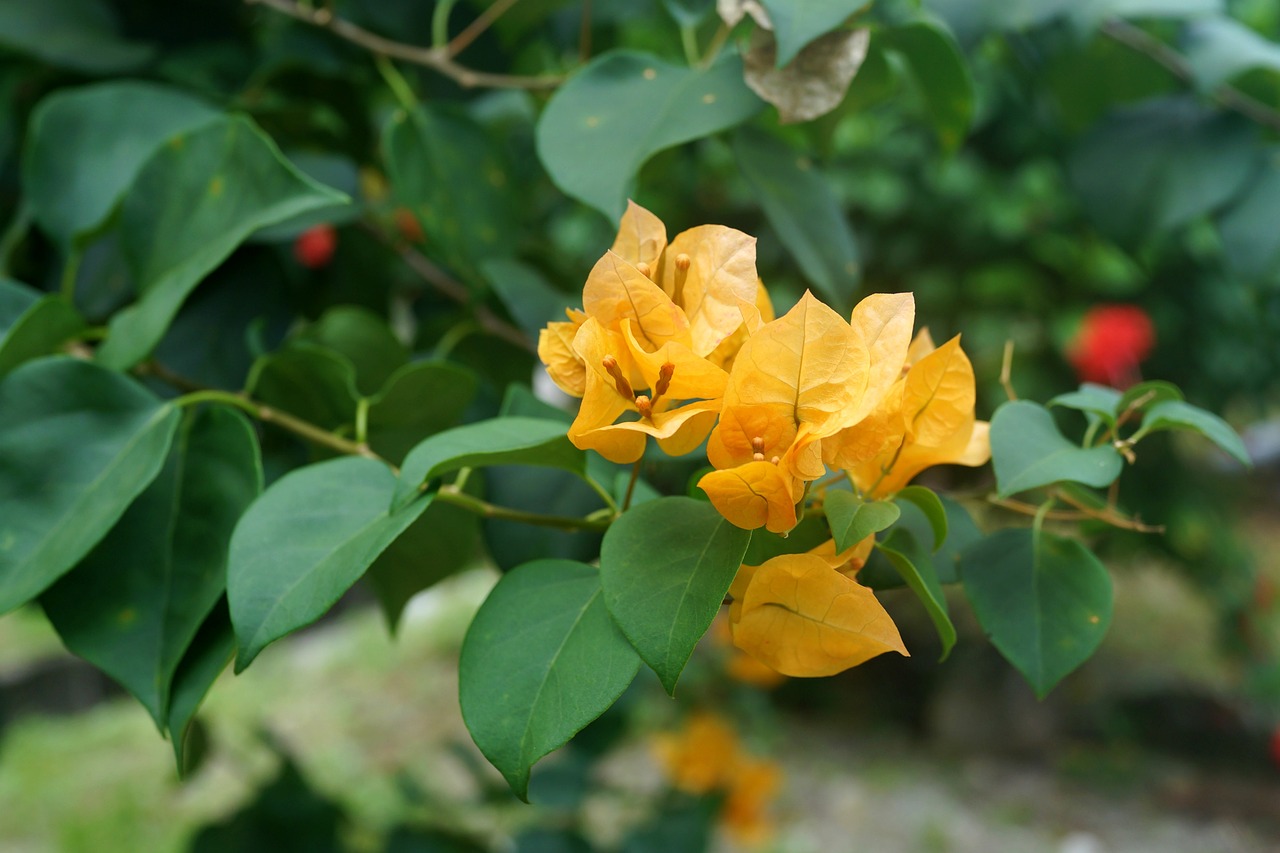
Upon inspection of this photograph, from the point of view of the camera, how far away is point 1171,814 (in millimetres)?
1863

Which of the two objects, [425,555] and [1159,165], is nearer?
[425,555]

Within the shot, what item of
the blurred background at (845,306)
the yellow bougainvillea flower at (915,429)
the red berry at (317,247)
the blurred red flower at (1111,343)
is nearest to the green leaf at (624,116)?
the blurred background at (845,306)

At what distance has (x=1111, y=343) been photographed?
4.37ft

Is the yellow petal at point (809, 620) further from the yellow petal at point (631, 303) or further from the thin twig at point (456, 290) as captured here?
the thin twig at point (456, 290)

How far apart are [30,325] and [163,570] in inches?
4.4

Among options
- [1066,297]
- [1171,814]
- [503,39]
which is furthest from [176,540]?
[1171,814]

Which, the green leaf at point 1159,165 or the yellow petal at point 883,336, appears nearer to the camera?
the yellow petal at point 883,336

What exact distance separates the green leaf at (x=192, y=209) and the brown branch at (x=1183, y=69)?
18.8 inches

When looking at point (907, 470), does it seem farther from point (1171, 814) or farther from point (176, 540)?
point (1171, 814)

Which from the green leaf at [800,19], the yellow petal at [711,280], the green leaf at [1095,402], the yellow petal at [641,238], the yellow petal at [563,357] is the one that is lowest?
the green leaf at [1095,402]

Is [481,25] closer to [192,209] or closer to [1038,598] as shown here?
[192,209]

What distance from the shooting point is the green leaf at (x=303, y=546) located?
26 centimetres

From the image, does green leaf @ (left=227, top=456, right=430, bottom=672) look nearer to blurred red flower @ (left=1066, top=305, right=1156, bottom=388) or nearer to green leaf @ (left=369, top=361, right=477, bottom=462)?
green leaf @ (left=369, top=361, right=477, bottom=462)

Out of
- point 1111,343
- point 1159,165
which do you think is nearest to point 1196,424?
point 1159,165
